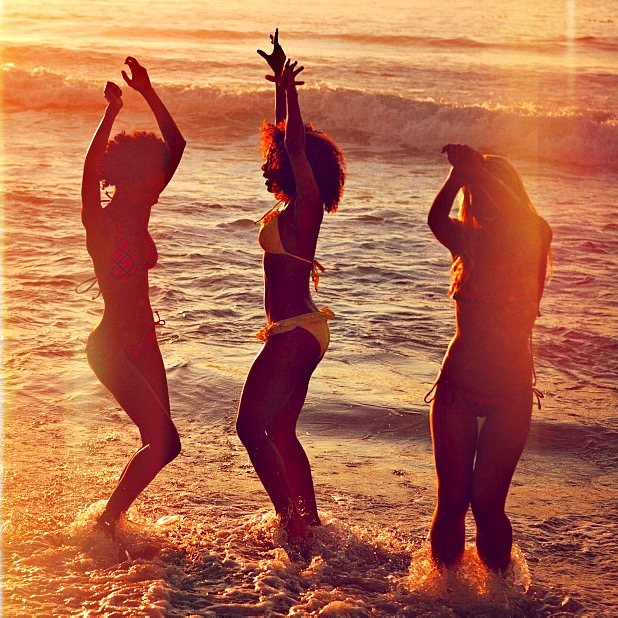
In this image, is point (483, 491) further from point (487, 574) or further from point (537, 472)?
point (537, 472)

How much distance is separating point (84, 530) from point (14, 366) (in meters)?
3.09

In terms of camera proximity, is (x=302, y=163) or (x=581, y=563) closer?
(x=302, y=163)

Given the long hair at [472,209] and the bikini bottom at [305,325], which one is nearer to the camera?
the long hair at [472,209]

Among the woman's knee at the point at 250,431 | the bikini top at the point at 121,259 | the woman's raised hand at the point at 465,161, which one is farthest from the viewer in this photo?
the bikini top at the point at 121,259

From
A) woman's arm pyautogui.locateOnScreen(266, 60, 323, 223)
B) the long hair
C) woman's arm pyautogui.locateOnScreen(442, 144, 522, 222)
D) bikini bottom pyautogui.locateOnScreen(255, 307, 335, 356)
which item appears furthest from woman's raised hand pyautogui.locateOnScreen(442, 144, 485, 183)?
bikini bottom pyautogui.locateOnScreen(255, 307, 335, 356)

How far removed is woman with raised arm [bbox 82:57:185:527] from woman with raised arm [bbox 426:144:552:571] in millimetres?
1483

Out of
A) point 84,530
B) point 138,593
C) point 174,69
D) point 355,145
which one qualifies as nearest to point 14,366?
point 84,530

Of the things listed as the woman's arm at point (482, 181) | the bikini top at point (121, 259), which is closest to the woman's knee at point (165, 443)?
the bikini top at point (121, 259)

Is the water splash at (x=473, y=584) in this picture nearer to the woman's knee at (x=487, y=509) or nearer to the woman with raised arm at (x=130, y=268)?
the woman's knee at (x=487, y=509)

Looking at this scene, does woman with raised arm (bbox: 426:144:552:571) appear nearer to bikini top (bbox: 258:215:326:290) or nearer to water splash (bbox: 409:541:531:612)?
water splash (bbox: 409:541:531:612)

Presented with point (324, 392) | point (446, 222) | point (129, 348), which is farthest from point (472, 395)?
point (324, 392)

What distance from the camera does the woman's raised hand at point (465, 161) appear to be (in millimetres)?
4469

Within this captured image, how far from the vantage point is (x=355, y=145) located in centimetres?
2269

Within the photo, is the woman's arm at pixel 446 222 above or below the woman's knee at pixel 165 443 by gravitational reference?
above
